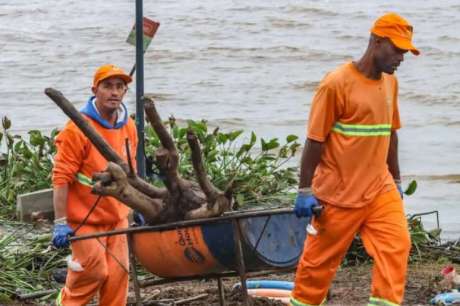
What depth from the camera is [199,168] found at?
6395 mm

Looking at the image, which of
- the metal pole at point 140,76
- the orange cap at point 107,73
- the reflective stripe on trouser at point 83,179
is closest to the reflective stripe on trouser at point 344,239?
the reflective stripe on trouser at point 83,179

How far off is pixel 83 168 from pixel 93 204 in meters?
0.20

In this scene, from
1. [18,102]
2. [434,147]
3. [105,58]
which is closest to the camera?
[434,147]

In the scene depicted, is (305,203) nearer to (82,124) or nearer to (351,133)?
(351,133)

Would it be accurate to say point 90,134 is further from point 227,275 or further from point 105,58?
point 105,58

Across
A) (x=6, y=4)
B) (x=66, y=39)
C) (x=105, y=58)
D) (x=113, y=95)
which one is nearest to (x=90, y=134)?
(x=113, y=95)

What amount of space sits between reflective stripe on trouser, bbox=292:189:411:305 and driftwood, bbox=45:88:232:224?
0.50 metres

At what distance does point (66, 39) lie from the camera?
79.3 ft

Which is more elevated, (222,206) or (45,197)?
(222,206)

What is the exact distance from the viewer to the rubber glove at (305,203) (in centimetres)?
624

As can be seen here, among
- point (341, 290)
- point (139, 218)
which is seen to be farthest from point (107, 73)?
point (341, 290)

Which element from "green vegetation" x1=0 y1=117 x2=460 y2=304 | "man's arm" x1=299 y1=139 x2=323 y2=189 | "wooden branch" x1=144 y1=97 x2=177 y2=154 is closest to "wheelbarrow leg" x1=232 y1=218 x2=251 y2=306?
"man's arm" x1=299 y1=139 x2=323 y2=189

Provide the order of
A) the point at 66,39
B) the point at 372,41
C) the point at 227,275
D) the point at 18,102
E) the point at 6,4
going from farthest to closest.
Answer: the point at 6,4 → the point at 66,39 → the point at 18,102 → the point at 227,275 → the point at 372,41

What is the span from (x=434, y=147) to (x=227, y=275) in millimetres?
9220
